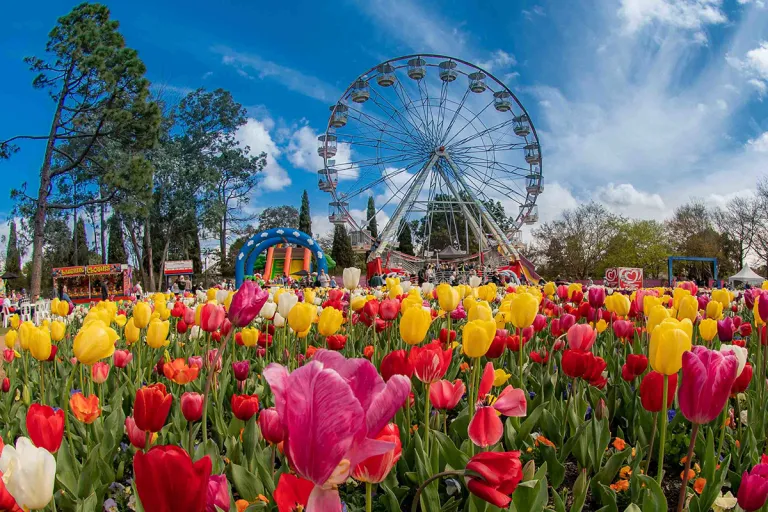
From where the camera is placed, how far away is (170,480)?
1.70ft

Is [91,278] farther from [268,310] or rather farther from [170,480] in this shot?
[170,480]

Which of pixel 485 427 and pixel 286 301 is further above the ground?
pixel 286 301

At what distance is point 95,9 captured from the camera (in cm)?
1923

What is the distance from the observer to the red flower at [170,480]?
0.51 meters

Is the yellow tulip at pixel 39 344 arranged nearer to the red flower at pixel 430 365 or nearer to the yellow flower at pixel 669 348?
the red flower at pixel 430 365

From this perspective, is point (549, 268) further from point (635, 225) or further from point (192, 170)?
point (192, 170)

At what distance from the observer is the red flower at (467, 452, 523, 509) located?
64 cm

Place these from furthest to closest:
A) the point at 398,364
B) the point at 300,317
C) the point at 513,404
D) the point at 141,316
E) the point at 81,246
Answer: the point at 81,246 < the point at 141,316 < the point at 300,317 < the point at 398,364 < the point at 513,404

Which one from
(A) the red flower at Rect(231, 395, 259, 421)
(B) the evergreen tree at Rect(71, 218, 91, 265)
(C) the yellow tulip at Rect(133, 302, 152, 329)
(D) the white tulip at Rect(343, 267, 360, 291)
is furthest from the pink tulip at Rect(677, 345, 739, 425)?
(B) the evergreen tree at Rect(71, 218, 91, 265)

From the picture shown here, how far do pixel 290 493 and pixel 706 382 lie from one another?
25.8 inches

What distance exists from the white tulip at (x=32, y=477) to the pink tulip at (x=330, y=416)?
351mm

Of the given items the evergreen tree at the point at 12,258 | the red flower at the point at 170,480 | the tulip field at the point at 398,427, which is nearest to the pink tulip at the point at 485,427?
the tulip field at the point at 398,427

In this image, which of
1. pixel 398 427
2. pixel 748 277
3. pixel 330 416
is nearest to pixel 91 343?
pixel 398 427

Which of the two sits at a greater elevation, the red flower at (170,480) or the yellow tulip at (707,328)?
the red flower at (170,480)
